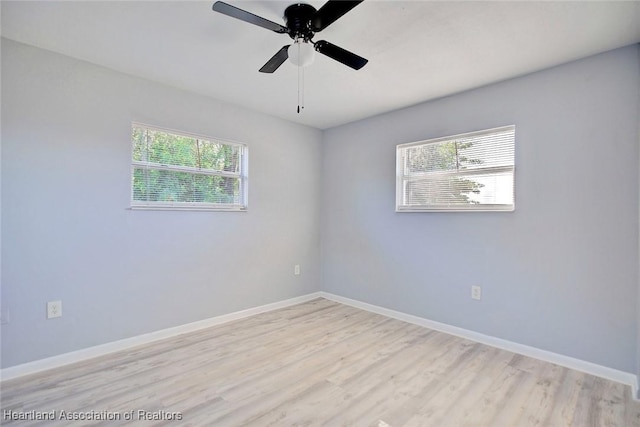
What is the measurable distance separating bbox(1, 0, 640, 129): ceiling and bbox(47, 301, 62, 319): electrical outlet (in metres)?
1.91

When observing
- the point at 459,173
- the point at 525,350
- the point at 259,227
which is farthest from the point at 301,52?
the point at 525,350

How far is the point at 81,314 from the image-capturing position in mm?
2428

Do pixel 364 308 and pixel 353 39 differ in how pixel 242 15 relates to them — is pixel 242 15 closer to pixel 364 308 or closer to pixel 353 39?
pixel 353 39

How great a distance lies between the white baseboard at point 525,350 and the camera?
7.08 feet

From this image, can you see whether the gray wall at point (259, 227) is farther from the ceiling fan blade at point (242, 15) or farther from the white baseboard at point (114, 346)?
the ceiling fan blade at point (242, 15)

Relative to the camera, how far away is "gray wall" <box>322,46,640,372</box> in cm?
218

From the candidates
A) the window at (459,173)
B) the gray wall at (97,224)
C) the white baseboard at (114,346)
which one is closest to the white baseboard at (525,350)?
the window at (459,173)

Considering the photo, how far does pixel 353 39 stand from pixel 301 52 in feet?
1.88

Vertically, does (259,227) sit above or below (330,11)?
below

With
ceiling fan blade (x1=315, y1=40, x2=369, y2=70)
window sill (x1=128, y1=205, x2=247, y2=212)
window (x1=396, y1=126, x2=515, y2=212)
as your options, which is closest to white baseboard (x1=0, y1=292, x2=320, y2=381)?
window sill (x1=128, y1=205, x2=247, y2=212)

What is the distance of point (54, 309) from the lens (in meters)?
2.31

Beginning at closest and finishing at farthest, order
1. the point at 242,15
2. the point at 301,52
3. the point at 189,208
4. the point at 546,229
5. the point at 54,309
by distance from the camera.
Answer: the point at 242,15 → the point at 301,52 → the point at 54,309 → the point at 546,229 → the point at 189,208

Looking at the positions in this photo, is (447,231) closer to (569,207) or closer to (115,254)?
(569,207)

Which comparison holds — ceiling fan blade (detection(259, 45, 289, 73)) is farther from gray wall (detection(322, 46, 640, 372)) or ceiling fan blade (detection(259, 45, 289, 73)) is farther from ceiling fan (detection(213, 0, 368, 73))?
gray wall (detection(322, 46, 640, 372))
